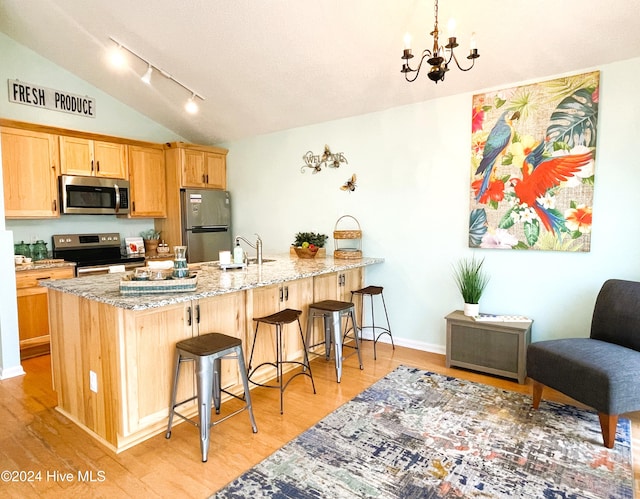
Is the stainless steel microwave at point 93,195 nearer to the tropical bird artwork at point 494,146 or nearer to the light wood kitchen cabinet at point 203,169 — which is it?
the light wood kitchen cabinet at point 203,169

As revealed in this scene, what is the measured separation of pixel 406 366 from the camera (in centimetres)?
358

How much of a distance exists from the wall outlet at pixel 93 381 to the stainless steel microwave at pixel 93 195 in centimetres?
265

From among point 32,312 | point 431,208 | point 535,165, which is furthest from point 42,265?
point 535,165

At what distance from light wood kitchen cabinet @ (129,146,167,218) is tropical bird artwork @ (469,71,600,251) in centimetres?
384

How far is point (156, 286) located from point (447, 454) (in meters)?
1.88

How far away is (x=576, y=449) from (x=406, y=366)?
4.84 feet

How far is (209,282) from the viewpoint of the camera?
264 cm

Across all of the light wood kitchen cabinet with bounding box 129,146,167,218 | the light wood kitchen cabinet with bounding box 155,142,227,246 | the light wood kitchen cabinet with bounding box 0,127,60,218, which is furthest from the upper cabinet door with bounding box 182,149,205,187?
the light wood kitchen cabinet with bounding box 0,127,60,218

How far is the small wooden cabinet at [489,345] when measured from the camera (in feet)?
10.5

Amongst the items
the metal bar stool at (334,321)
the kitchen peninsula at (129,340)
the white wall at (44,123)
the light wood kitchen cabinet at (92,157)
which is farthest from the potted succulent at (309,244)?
the white wall at (44,123)

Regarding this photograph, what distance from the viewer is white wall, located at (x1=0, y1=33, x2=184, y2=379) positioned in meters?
3.40

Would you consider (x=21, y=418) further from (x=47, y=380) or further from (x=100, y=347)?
(x=100, y=347)

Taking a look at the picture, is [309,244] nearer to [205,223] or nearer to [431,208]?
[431,208]

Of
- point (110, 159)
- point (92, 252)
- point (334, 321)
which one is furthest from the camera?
point (92, 252)
